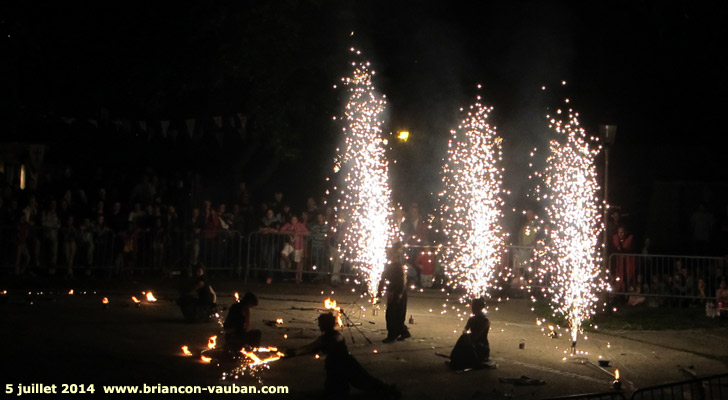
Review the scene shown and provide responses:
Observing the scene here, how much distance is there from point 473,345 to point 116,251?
11.5 m

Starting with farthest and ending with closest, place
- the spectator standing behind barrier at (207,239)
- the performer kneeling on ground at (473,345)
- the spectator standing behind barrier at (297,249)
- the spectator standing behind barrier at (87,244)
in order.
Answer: the spectator standing behind barrier at (207,239) < the spectator standing behind barrier at (297,249) < the spectator standing behind barrier at (87,244) < the performer kneeling on ground at (473,345)

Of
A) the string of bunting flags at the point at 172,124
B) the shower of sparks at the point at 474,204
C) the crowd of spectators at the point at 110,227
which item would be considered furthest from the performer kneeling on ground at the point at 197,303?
the string of bunting flags at the point at 172,124

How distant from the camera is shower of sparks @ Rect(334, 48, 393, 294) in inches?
794

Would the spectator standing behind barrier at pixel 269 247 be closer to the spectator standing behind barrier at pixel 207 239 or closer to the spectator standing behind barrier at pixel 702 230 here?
the spectator standing behind barrier at pixel 207 239

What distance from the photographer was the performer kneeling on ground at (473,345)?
11.5 meters

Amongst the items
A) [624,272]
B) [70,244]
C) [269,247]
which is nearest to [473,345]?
[624,272]

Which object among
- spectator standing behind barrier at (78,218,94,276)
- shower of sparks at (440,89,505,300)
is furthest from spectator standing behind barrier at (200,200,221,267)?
shower of sparks at (440,89,505,300)

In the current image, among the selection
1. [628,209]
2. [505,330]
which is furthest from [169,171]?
[505,330]

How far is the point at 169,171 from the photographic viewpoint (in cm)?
2980

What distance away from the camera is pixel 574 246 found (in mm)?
17578

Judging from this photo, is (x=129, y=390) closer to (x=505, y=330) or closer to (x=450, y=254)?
(x=505, y=330)

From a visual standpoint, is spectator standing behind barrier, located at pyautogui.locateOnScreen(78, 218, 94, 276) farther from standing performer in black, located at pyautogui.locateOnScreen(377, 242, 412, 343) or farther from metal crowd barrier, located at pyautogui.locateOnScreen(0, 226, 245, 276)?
standing performer in black, located at pyautogui.locateOnScreen(377, 242, 412, 343)

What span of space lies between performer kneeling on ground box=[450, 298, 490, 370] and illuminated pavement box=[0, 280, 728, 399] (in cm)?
20

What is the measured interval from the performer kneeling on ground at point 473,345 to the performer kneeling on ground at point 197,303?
4711 mm
